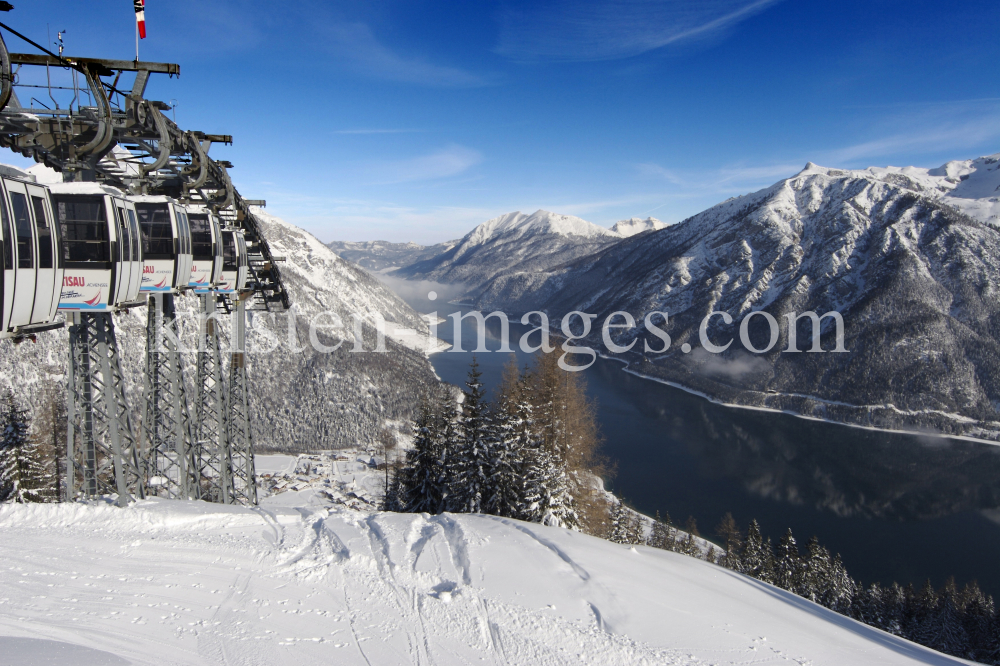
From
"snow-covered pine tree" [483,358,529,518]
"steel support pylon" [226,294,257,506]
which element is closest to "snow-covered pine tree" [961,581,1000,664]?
"snow-covered pine tree" [483,358,529,518]

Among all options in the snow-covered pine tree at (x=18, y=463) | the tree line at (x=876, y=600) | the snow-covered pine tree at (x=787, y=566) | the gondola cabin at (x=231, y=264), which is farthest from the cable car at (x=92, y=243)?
the snow-covered pine tree at (x=787, y=566)

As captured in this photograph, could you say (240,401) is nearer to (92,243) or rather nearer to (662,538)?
(92,243)

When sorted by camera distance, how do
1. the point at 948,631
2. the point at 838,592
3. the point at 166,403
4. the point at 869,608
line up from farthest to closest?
the point at 838,592
the point at 869,608
the point at 948,631
the point at 166,403

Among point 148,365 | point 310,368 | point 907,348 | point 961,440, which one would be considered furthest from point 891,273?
point 148,365

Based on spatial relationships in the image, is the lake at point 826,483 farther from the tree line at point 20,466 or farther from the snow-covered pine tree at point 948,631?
the tree line at point 20,466

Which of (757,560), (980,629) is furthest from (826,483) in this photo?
(757,560)

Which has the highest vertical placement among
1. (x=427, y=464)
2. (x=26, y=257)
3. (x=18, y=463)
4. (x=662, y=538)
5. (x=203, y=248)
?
(x=203, y=248)

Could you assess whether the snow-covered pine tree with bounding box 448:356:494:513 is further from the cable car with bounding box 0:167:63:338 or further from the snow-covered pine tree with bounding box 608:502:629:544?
the cable car with bounding box 0:167:63:338

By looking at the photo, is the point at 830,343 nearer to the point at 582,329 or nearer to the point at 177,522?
the point at 582,329
